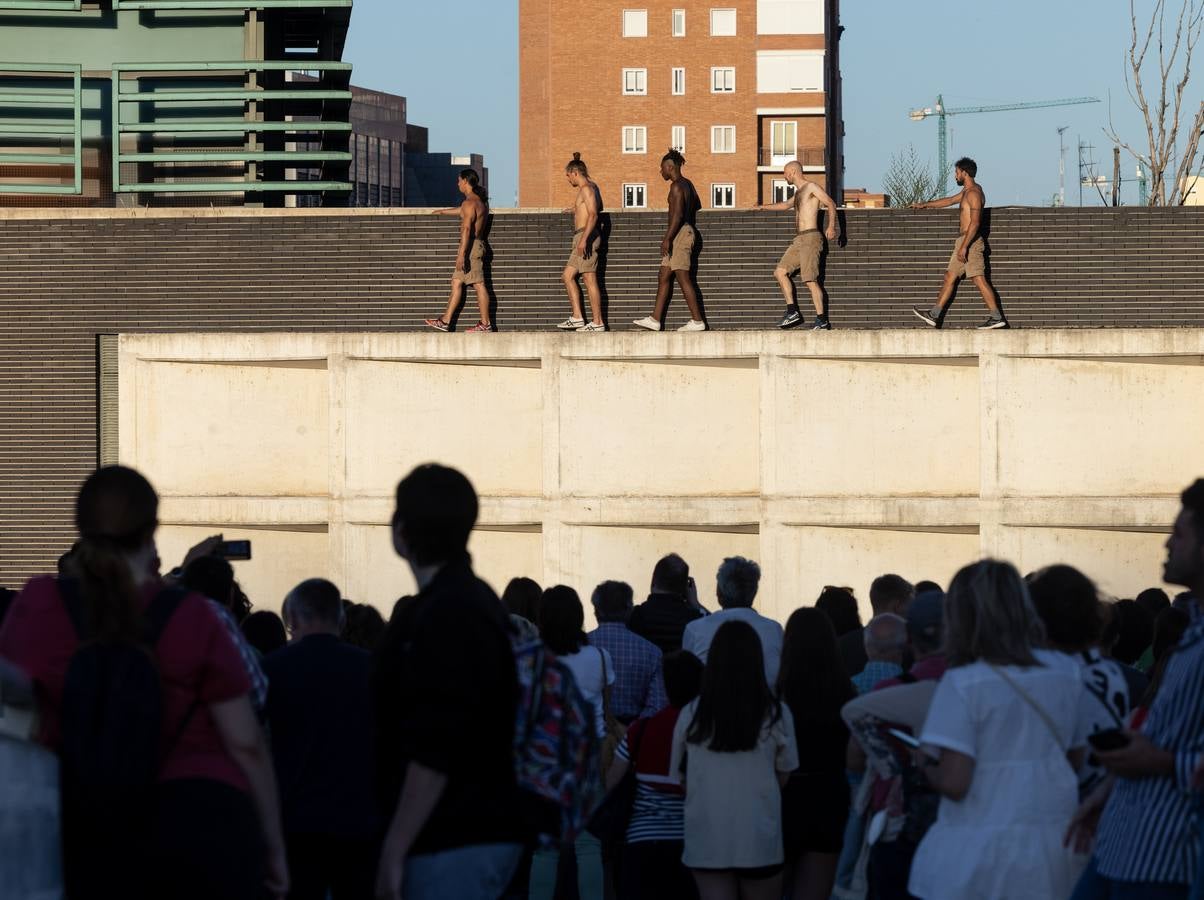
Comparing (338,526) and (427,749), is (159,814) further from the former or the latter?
(338,526)

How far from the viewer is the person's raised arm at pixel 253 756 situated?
4.32 meters

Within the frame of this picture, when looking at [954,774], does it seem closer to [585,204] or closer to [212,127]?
[585,204]

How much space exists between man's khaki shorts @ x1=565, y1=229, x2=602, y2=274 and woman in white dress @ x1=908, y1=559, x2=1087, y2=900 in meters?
14.2

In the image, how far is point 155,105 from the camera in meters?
20.7

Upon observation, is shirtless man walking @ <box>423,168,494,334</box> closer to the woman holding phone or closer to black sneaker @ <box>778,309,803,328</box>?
black sneaker @ <box>778,309,803,328</box>

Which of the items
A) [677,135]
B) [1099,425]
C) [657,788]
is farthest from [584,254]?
[677,135]

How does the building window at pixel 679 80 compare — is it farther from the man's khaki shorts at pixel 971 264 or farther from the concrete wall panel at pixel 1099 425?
the concrete wall panel at pixel 1099 425

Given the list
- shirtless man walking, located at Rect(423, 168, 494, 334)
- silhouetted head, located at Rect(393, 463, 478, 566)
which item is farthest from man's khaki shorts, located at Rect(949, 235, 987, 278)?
silhouetted head, located at Rect(393, 463, 478, 566)

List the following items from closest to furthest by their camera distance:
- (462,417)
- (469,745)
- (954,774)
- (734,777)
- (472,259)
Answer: (469,745)
(954,774)
(734,777)
(472,259)
(462,417)

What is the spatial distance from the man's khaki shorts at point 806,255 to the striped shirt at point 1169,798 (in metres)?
14.2

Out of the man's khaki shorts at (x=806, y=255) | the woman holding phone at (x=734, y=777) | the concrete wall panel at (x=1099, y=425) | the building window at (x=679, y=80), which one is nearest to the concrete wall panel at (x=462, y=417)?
the man's khaki shorts at (x=806, y=255)

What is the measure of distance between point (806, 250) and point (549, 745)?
14921mm

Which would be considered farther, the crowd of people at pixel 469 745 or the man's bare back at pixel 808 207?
the man's bare back at pixel 808 207

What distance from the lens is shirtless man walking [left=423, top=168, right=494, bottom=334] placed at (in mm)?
19094
